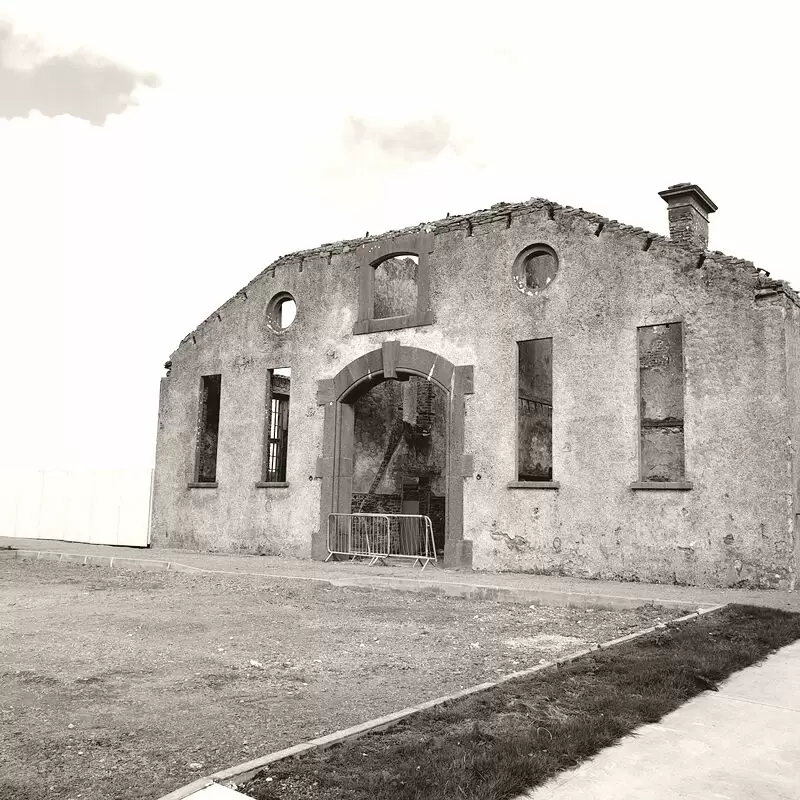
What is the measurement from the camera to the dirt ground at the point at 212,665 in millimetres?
3844

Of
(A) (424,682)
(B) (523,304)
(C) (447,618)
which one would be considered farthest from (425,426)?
(A) (424,682)

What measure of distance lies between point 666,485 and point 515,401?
2.94 m

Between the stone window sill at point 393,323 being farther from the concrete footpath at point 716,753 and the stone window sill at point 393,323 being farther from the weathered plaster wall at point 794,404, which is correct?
the concrete footpath at point 716,753

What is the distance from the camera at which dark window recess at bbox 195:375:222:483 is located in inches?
720

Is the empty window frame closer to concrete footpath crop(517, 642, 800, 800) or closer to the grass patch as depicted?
the grass patch

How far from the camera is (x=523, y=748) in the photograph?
378 cm

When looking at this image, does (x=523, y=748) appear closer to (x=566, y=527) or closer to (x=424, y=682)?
(x=424, y=682)

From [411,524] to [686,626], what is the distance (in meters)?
8.92

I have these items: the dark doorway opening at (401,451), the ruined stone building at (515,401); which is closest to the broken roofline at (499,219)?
the ruined stone building at (515,401)

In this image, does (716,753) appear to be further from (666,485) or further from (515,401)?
(515,401)

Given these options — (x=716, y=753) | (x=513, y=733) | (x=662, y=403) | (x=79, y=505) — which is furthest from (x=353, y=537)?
(x=716, y=753)

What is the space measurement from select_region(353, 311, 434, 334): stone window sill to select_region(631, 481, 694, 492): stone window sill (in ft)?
16.2

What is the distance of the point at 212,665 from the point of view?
596 centimetres

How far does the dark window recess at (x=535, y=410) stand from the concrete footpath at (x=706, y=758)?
12.8 m
